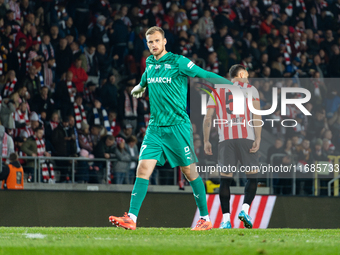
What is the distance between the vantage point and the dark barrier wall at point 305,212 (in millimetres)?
9844

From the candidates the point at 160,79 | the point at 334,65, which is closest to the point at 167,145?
the point at 160,79

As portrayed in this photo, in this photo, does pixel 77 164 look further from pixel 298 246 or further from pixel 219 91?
pixel 298 246

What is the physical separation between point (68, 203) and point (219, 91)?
3.78 meters

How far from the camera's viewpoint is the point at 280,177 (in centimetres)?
1262

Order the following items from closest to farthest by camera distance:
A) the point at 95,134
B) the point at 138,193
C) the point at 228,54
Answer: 1. the point at 138,193
2. the point at 95,134
3. the point at 228,54

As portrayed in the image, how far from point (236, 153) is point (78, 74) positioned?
6.94 meters

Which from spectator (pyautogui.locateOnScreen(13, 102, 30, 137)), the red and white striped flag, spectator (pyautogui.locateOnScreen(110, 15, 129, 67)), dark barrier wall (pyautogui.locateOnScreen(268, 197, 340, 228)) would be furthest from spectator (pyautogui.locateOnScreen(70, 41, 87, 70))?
dark barrier wall (pyautogui.locateOnScreen(268, 197, 340, 228))

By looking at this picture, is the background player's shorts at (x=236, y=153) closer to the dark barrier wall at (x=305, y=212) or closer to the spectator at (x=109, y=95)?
the dark barrier wall at (x=305, y=212)

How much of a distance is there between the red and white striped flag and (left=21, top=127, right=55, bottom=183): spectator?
3.20 meters

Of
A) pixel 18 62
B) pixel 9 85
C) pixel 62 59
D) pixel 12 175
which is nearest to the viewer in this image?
pixel 12 175

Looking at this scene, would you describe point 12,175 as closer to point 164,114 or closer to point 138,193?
point 138,193

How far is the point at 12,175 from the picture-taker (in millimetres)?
10828

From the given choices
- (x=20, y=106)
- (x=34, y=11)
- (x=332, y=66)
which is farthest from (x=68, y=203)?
(x=332, y=66)

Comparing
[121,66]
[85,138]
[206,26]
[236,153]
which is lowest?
[85,138]
